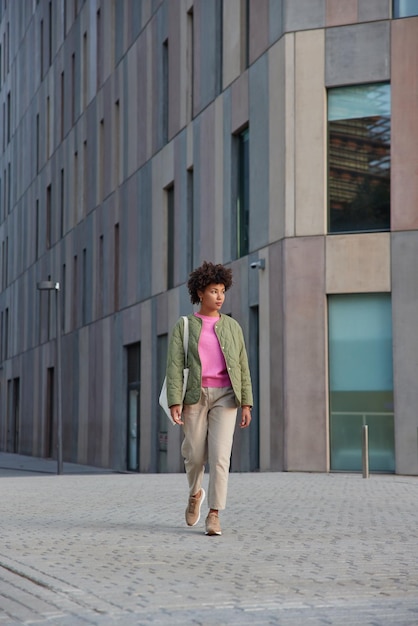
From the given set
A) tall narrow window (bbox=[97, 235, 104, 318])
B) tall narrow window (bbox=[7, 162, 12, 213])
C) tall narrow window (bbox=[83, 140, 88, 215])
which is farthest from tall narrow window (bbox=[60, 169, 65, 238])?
tall narrow window (bbox=[7, 162, 12, 213])

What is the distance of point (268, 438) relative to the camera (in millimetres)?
22609

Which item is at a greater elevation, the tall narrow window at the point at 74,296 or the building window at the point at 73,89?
the building window at the point at 73,89

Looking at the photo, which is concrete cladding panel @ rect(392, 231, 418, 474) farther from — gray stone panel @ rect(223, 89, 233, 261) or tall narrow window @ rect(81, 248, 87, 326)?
tall narrow window @ rect(81, 248, 87, 326)

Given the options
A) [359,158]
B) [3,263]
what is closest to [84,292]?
[359,158]

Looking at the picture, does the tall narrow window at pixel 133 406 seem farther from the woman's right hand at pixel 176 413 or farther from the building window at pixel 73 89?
the woman's right hand at pixel 176 413

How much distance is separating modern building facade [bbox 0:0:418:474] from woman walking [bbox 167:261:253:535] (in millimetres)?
12188

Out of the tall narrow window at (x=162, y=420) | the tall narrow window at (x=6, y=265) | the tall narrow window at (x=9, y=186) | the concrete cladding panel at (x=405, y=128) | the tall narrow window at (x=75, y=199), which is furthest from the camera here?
the tall narrow window at (x=6, y=265)

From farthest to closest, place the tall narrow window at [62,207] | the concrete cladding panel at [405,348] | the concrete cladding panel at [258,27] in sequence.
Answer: the tall narrow window at [62,207] < the concrete cladding panel at [258,27] < the concrete cladding panel at [405,348]

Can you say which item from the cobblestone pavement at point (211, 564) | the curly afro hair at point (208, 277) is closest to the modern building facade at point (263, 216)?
the cobblestone pavement at point (211, 564)

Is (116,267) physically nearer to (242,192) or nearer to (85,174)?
(85,174)

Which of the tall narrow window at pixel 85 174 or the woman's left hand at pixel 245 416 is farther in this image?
the tall narrow window at pixel 85 174

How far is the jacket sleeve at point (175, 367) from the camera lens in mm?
9117

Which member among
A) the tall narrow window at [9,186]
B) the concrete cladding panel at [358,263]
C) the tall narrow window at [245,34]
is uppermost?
the tall narrow window at [9,186]

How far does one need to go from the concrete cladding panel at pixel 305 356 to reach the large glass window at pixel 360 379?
219 mm
